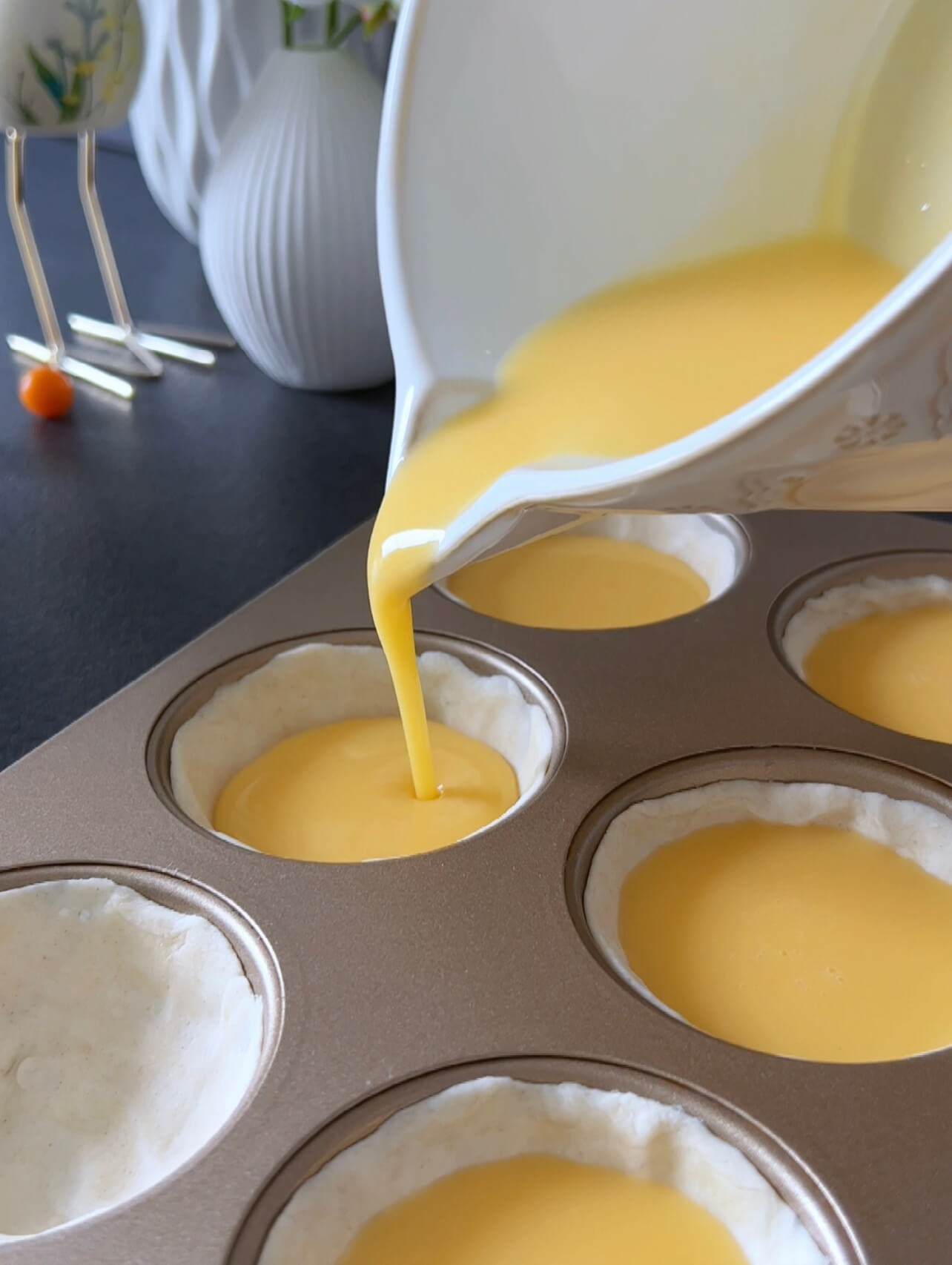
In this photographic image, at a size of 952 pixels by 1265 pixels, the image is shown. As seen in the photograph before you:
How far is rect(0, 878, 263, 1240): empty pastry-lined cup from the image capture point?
0.93 metres

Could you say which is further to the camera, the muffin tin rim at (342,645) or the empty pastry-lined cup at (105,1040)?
the muffin tin rim at (342,645)

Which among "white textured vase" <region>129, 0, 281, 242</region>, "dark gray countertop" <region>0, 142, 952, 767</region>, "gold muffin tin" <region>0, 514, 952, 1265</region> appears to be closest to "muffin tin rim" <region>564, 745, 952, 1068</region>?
"gold muffin tin" <region>0, 514, 952, 1265</region>

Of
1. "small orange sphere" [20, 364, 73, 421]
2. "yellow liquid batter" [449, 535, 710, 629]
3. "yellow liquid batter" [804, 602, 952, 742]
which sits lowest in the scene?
"yellow liquid batter" [804, 602, 952, 742]

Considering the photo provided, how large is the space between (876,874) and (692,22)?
74 centimetres

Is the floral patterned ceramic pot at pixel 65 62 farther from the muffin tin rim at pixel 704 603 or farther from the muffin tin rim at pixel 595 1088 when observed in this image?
the muffin tin rim at pixel 595 1088

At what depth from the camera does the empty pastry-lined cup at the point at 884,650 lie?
132 centimetres

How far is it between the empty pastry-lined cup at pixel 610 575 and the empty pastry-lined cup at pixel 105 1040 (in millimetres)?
554

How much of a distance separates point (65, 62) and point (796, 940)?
1311 mm

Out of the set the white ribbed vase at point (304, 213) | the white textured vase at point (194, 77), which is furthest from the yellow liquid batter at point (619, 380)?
the white textured vase at point (194, 77)

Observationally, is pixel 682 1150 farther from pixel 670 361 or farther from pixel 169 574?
pixel 169 574

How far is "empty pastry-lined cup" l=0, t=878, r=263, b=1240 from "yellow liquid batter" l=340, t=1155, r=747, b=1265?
152mm

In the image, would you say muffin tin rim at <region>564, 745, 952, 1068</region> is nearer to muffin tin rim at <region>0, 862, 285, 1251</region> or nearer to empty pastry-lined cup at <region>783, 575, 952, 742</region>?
empty pastry-lined cup at <region>783, 575, 952, 742</region>

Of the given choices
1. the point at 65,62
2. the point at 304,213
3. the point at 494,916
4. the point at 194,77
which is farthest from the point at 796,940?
the point at 194,77

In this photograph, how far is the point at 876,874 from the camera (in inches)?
44.9
